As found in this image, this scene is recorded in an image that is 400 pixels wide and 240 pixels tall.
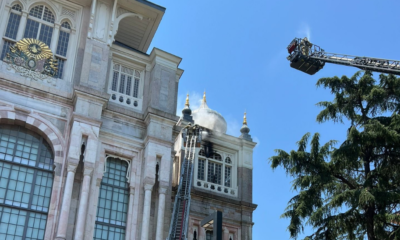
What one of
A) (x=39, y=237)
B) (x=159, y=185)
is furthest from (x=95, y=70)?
(x=39, y=237)

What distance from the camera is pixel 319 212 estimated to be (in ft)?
86.8

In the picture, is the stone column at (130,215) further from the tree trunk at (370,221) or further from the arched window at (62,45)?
the tree trunk at (370,221)

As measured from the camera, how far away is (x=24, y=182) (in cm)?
2506

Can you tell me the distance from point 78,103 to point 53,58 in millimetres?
3484

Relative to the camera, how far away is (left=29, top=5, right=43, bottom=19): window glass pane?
97.4ft

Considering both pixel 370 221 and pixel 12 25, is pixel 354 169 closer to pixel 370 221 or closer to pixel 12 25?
pixel 370 221

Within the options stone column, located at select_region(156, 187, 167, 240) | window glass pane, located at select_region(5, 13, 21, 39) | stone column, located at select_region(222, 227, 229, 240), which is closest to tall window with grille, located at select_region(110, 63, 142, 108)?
stone column, located at select_region(156, 187, 167, 240)

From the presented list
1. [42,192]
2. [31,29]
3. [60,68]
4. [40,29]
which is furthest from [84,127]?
[31,29]

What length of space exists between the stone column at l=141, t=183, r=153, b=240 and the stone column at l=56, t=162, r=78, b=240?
3789mm

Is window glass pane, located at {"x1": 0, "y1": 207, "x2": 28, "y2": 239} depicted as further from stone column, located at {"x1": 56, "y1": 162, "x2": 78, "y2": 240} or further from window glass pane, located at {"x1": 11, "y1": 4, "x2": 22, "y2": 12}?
window glass pane, located at {"x1": 11, "y1": 4, "x2": 22, "y2": 12}

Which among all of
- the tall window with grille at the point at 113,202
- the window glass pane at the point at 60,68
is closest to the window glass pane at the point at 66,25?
the window glass pane at the point at 60,68

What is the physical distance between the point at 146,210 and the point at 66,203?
4.06 m

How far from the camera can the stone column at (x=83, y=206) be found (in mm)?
23956

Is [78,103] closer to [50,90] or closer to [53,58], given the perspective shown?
[50,90]
